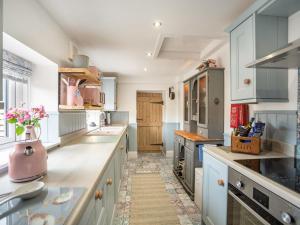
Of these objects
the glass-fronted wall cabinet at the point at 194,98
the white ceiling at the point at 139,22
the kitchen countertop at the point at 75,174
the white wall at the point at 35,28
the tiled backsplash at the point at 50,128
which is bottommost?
the kitchen countertop at the point at 75,174

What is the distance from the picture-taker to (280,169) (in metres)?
1.16

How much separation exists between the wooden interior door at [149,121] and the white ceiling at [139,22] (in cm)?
275

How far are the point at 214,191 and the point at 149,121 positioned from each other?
13.2 ft

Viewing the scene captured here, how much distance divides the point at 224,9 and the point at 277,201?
1473mm

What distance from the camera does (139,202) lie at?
248 cm

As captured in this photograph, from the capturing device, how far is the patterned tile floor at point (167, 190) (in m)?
2.11

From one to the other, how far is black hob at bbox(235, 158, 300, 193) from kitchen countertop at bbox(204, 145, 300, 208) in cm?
4

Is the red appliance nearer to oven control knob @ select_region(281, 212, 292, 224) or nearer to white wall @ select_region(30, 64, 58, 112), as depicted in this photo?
oven control knob @ select_region(281, 212, 292, 224)

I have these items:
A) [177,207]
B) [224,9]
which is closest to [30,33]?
[224,9]

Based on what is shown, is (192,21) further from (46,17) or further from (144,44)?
(46,17)

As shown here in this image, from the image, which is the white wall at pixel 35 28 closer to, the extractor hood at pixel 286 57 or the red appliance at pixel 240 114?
the extractor hood at pixel 286 57

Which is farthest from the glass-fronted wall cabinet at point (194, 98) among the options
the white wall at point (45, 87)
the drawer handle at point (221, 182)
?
the white wall at point (45, 87)

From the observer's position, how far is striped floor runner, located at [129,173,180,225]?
2.06 meters

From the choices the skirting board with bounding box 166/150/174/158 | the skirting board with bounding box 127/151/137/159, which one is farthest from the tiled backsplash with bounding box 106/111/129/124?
the skirting board with bounding box 166/150/174/158
